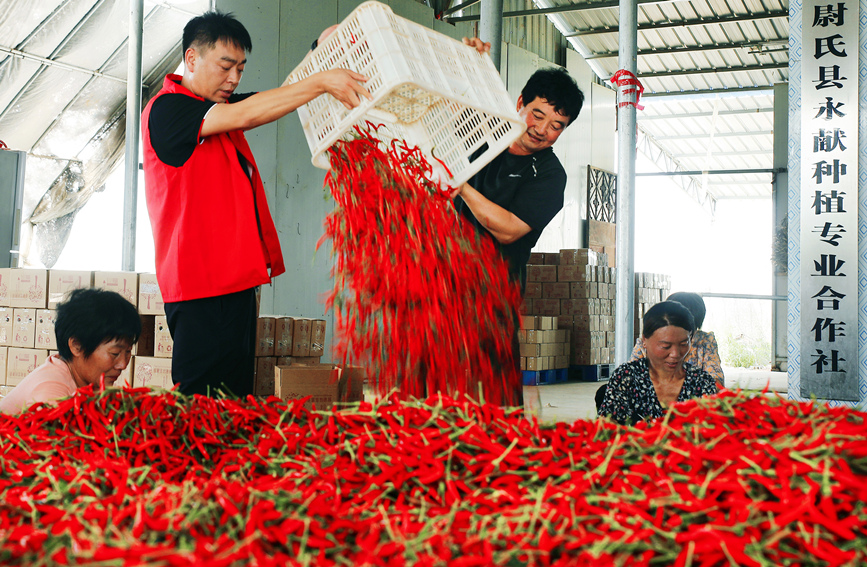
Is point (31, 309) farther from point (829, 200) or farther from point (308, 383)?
point (829, 200)

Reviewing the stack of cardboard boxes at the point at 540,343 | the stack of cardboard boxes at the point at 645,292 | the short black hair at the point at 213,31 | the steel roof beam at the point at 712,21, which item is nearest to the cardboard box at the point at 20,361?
the short black hair at the point at 213,31

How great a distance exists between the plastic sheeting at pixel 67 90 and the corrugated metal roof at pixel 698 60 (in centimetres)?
291

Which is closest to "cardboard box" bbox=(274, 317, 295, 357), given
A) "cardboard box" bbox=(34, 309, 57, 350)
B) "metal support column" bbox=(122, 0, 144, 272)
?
"cardboard box" bbox=(34, 309, 57, 350)

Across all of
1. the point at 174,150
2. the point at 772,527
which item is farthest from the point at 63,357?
the point at 772,527

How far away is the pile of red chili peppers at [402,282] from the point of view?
149cm

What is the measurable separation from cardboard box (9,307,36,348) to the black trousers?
1963 mm

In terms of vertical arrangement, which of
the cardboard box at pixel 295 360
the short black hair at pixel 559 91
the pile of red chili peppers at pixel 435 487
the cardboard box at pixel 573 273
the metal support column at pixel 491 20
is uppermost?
the metal support column at pixel 491 20

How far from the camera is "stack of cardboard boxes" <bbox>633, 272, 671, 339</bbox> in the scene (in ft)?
24.1

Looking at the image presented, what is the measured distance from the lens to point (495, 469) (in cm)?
75

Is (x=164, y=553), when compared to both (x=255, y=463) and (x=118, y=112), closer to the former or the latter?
(x=255, y=463)

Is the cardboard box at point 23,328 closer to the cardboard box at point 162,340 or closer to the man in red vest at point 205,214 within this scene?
the cardboard box at point 162,340

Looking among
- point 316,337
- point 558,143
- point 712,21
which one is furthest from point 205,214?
point 712,21

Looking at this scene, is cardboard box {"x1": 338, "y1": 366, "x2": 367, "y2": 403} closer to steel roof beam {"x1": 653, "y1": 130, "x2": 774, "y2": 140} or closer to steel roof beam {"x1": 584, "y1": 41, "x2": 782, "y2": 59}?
steel roof beam {"x1": 584, "y1": 41, "x2": 782, "y2": 59}

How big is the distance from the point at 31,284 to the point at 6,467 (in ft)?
9.35
